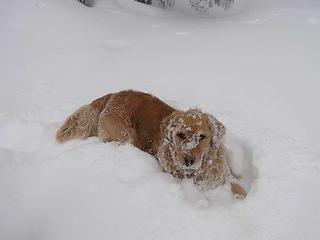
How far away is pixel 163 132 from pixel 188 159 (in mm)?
480

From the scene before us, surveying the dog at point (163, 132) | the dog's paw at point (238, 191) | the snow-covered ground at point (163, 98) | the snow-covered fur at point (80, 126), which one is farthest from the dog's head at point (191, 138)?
the snow-covered fur at point (80, 126)

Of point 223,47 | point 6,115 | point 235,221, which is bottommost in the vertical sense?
point 6,115

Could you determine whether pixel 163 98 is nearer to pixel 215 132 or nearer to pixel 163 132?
pixel 163 132

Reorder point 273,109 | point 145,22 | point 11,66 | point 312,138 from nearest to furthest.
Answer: point 312,138, point 273,109, point 11,66, point 145,22

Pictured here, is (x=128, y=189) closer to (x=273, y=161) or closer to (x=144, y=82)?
(x=273, y=161)

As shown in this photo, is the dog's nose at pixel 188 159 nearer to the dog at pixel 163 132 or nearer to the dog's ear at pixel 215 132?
the dog at pixel 163 132

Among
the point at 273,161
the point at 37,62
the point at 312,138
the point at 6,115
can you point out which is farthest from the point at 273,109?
the point at 37,62

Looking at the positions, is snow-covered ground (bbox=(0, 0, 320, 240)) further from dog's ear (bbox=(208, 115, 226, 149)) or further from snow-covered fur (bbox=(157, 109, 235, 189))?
dog's ear (bbox=(208, 115, 226, 149))

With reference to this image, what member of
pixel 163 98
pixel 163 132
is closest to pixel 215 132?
pixel 163 132

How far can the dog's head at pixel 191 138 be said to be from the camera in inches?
156

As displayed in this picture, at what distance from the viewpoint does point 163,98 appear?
19.1 feet

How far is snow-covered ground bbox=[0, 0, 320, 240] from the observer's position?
3436 millimetres

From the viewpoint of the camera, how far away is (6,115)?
5355 mm

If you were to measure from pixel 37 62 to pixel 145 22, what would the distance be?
2558mm
